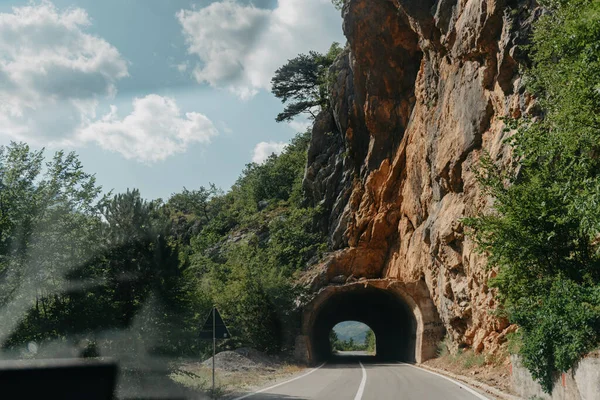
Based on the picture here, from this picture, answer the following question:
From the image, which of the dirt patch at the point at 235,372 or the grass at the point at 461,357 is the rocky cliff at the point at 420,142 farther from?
the dirt patch at the point at 235,372

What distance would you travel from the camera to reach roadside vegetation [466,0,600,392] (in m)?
9.91

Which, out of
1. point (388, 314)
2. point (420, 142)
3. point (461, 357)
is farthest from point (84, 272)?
point (388, 314)

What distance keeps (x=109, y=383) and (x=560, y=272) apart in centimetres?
1085

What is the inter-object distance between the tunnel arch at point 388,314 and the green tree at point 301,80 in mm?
23879

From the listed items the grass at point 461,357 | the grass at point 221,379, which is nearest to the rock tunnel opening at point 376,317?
the grass at point 461,357

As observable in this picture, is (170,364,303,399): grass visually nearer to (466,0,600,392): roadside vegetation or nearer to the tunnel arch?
the tunnel arch

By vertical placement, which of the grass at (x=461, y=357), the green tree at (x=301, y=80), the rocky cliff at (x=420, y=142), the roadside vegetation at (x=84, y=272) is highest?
the green tree at (x=301, y=80)

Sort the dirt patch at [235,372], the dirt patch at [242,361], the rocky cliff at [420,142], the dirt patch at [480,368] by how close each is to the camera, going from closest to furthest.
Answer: the dirt patch at [235,372], the dirt patch at [480,368], the rocky cliff at [420,142], the dirt patch at [242,361]

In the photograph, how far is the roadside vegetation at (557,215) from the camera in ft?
32.5

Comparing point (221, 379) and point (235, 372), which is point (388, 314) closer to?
point (235, 372)

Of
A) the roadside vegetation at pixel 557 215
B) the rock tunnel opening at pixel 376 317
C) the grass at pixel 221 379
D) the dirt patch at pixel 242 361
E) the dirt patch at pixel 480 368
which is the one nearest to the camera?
the roadside vegetation at pixel 557 215

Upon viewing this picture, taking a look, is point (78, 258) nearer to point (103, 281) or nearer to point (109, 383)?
point (103, 281)

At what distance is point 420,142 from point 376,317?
802 inches

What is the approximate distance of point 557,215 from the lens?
12.6 metres
